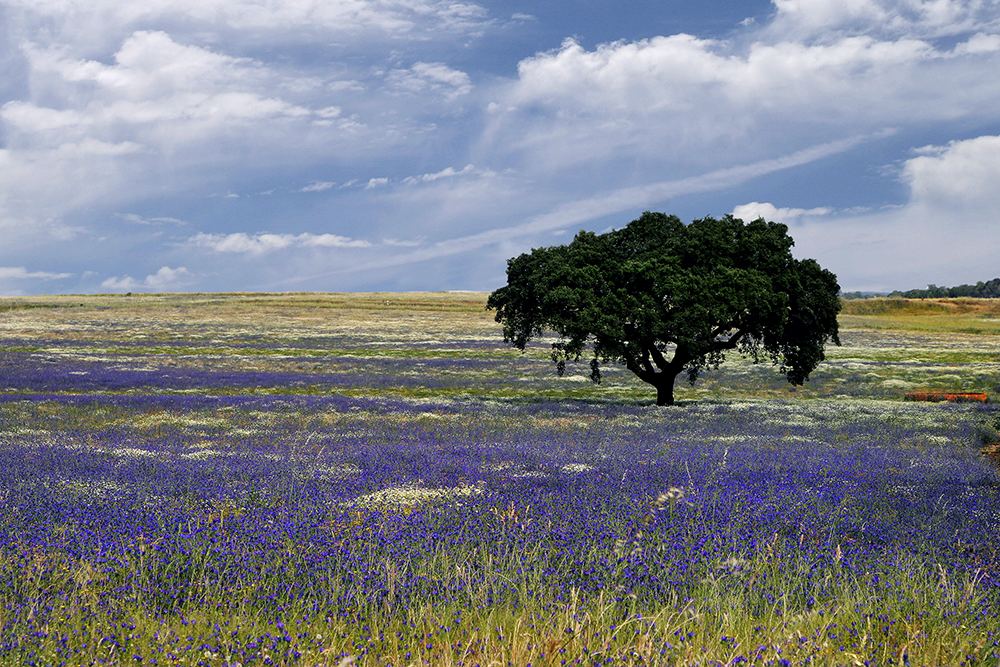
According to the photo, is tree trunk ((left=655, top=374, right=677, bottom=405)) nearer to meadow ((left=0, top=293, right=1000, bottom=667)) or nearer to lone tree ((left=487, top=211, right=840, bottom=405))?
lone tree ((left=487, top=211, right=840, bottom=405))

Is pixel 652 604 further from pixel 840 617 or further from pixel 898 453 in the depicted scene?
pixel 898 453

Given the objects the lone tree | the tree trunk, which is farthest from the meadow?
the tree trunk

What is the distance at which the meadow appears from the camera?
222 inches

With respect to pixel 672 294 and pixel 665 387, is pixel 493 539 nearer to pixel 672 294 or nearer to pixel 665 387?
pixel 672 294

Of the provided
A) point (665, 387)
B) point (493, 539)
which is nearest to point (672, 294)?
point (665, 387)

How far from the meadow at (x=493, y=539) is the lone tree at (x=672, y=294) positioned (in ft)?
18.4

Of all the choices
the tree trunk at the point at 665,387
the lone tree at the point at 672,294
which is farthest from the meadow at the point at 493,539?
the tree trunk at the point at 665,387

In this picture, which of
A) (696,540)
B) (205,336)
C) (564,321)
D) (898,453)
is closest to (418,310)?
(205,336)

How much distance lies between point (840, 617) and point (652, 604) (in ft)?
4.93

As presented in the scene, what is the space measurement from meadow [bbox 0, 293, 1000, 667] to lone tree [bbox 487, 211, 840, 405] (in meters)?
5.62

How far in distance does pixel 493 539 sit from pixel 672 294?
23.9 meters

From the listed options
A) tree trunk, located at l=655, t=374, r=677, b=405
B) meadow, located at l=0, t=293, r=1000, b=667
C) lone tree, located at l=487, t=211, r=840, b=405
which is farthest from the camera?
tree trunk, located at l=655, t=374, r=677, b=405

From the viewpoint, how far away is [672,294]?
31.3 metres

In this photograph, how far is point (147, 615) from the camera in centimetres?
591
